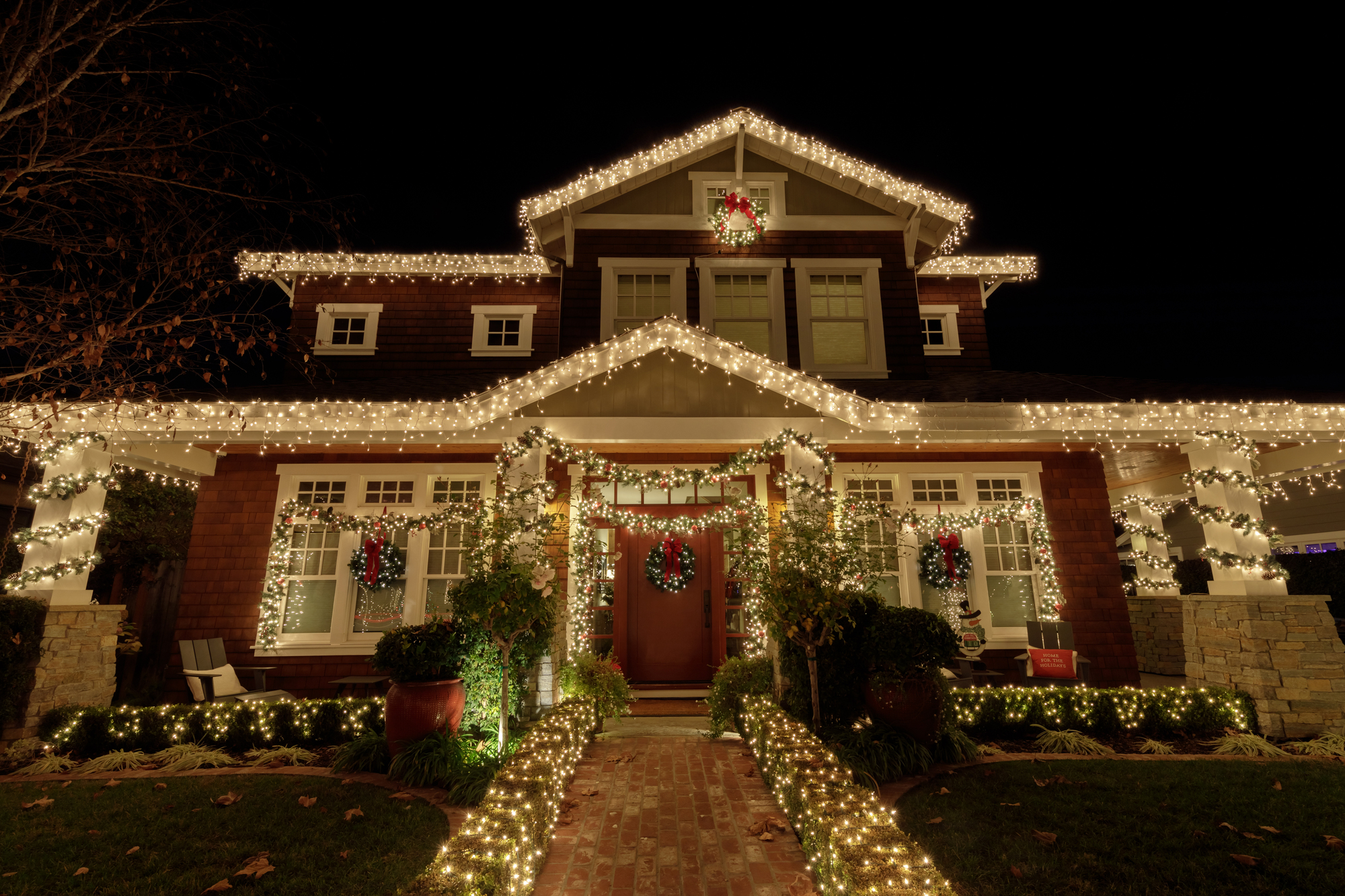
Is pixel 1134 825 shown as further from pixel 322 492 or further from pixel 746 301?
pixel 322 492

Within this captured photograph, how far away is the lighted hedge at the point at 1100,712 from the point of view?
6793mm

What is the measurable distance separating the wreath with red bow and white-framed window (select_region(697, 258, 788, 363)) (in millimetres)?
314

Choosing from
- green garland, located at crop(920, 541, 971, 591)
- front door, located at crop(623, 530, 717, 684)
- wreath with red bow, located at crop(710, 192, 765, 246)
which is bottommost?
front door, located at crop(623, 530, 717, 684)

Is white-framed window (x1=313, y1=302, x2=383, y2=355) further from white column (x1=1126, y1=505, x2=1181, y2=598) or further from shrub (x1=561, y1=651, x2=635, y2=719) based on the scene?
white column (x1=1126, y1=505, x2=1181, y2=598)

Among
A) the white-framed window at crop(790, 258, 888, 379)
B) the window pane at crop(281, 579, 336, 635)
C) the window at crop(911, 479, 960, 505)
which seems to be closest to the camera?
the window pane at crop(281, 579, 336, 635)

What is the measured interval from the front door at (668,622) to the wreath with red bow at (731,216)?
15.2 ft

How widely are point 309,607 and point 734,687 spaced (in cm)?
609

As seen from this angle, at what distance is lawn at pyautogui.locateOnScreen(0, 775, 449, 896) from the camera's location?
370 centimetres

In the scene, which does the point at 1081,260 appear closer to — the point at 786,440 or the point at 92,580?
the point at 786,440

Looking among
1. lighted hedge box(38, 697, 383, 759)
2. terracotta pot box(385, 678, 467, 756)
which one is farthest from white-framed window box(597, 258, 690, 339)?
lighted hedge box(38, 697, 383, 759)

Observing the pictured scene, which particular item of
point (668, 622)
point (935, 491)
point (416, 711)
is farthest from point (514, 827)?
point (935, 491)

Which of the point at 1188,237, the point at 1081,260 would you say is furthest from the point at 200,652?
the point at 1081,260

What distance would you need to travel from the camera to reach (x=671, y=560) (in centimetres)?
Result: 869

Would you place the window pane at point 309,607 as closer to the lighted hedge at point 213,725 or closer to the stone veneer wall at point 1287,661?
the lighted hedge at point 213,725
